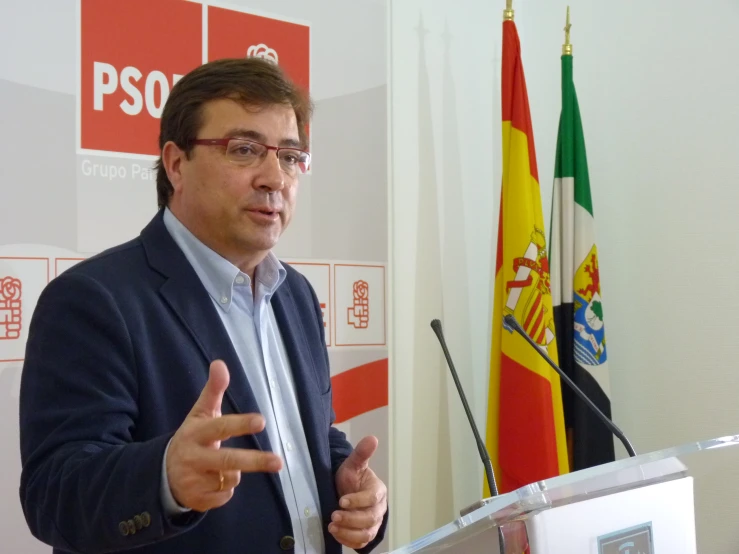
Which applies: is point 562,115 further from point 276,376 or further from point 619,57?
point 276,376

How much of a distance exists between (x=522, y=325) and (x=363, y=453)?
Answer: 4.96 feet

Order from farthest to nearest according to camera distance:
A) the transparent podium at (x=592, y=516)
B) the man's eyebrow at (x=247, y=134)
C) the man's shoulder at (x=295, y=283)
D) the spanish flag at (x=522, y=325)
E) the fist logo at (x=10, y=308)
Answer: the spanish flag at (x=522, y=325) → the fist logo at (x=10, y=308) → the man's shoulder at (x=295, y=283) → the man's eyebrow at (x=247, y=134) → the transparent podium at (x=592, y=516)

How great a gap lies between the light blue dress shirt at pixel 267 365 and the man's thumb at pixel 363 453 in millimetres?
87

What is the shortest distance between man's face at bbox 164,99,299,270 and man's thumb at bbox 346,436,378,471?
449mm

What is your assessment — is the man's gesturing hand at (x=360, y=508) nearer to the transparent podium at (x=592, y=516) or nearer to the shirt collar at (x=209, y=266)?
the shirt collar at (x=209, y=266)

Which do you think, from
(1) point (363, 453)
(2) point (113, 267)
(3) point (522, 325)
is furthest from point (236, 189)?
(3) point (522, 325)

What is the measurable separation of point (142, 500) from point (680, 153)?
2608 millimetres

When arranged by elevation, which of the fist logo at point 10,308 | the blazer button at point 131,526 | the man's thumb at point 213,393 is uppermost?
the fist logo at point 10,308

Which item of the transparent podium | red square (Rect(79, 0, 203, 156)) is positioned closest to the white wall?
red square (Rect(79, 0, 203, 156))

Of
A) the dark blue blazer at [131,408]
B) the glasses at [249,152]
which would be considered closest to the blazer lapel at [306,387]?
the dark blue blazer at [131,408]

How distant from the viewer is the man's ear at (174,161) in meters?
1.68

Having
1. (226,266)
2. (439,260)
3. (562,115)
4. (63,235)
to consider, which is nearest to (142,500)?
(226,266)

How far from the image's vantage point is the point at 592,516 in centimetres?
94

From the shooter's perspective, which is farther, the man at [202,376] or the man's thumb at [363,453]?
the man's thumb at [363,453]
